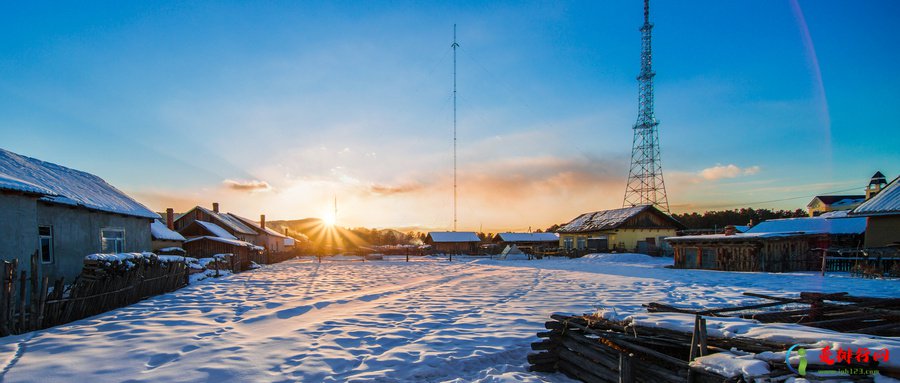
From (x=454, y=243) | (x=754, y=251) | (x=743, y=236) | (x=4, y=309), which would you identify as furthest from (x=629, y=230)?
(x=4, y=309)

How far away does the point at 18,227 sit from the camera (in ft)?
39.1

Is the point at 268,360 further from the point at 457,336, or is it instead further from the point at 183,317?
the point at 183,317

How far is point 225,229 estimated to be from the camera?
41344mm

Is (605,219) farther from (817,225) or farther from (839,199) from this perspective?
(839,199)

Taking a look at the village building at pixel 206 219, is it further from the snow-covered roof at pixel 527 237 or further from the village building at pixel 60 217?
the snow-covered roof at pixel 527 237

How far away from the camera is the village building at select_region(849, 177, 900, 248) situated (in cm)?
1794

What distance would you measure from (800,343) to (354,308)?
10.5 m

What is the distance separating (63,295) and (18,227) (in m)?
3.57

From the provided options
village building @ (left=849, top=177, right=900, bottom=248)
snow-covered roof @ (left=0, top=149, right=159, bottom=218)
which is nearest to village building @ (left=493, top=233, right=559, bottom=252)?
village building @ (left=849, top=177, right=900, bottom=248)

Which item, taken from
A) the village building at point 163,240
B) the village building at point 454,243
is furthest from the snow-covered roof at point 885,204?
the village building at point 454,243

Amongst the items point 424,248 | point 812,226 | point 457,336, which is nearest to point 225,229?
point 424,248

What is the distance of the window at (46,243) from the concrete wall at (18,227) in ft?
6.38

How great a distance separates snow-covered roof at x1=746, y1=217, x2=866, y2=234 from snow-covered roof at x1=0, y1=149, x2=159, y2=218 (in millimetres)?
42766

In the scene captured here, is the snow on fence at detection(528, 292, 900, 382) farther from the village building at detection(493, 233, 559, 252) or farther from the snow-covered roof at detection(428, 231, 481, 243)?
the village building at detection(493, 233, 559, 252)
